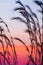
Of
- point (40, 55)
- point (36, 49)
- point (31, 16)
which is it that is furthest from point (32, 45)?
point (31, 16)

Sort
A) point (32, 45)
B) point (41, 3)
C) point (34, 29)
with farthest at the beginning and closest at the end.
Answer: point (32, 45) < point (34, 29) < point (41, 3)

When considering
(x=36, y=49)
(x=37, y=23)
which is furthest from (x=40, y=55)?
(x=37, y=23)

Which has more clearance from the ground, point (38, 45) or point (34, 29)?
point (34, 29)

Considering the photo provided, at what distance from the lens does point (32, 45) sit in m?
4.04

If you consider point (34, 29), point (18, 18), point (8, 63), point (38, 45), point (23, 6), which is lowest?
point (8, 63)

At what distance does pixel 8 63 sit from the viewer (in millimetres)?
4562

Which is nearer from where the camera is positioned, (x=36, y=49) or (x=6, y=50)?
(x=36, y=49)

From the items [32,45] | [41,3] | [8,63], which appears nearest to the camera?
[41,3]

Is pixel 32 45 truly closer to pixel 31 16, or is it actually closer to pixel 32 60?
pixel 32 60

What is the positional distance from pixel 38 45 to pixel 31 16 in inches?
24.5

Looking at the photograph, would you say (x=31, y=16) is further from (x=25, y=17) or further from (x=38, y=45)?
(x=38, y=45)

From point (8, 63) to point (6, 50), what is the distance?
422mm

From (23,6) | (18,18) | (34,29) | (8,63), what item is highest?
(23,6)

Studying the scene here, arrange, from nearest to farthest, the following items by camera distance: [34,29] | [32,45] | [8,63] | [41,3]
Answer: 1. [41,3]
2. [34,29]
3. [32,45]
4. [8,63]
